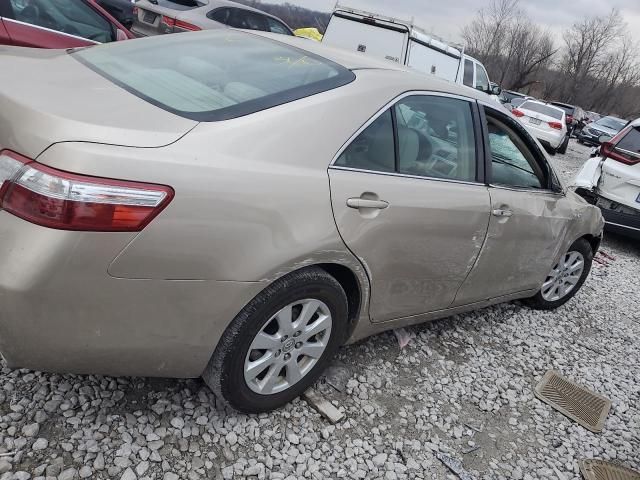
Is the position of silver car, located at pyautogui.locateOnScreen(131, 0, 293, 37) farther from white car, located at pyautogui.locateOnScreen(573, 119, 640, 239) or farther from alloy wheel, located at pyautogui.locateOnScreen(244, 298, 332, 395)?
alloy wheel, located at pyautogui.locateOnScreen(244, 298, 332, 395)

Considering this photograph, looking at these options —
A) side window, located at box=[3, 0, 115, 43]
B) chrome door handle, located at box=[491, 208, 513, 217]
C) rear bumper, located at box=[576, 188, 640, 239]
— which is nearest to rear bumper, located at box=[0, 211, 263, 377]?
chrome door handle, located at box=[491, 208, 513, 217]

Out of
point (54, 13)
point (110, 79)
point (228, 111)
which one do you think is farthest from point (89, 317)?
point (54, 13)

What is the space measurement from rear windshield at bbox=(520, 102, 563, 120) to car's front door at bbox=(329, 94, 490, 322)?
547 inches

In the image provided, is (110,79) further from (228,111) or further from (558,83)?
(558,83)

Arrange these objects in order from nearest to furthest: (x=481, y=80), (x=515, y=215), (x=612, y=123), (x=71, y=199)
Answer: (x=71, y=199) → (x=515, y=215) → (x=481, y=80) → (x=612, y=123)

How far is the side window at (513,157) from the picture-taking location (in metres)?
3.12

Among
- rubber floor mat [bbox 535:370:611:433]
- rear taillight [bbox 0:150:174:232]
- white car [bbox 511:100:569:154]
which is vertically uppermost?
rear taillight [bbox 0:150:174:232]

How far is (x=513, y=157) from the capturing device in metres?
3.35

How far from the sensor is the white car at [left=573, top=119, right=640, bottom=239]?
20.6 feet

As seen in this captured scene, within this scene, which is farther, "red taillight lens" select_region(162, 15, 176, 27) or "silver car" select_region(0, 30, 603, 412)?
"red taillight lens" select_region(162, 15, 176, 27)

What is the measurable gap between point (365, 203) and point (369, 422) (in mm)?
1114

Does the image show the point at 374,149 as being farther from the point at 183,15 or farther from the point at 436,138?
the point at 183,15

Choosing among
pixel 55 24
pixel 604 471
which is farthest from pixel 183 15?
pixel 604 471

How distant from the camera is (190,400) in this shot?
7.86 ft
